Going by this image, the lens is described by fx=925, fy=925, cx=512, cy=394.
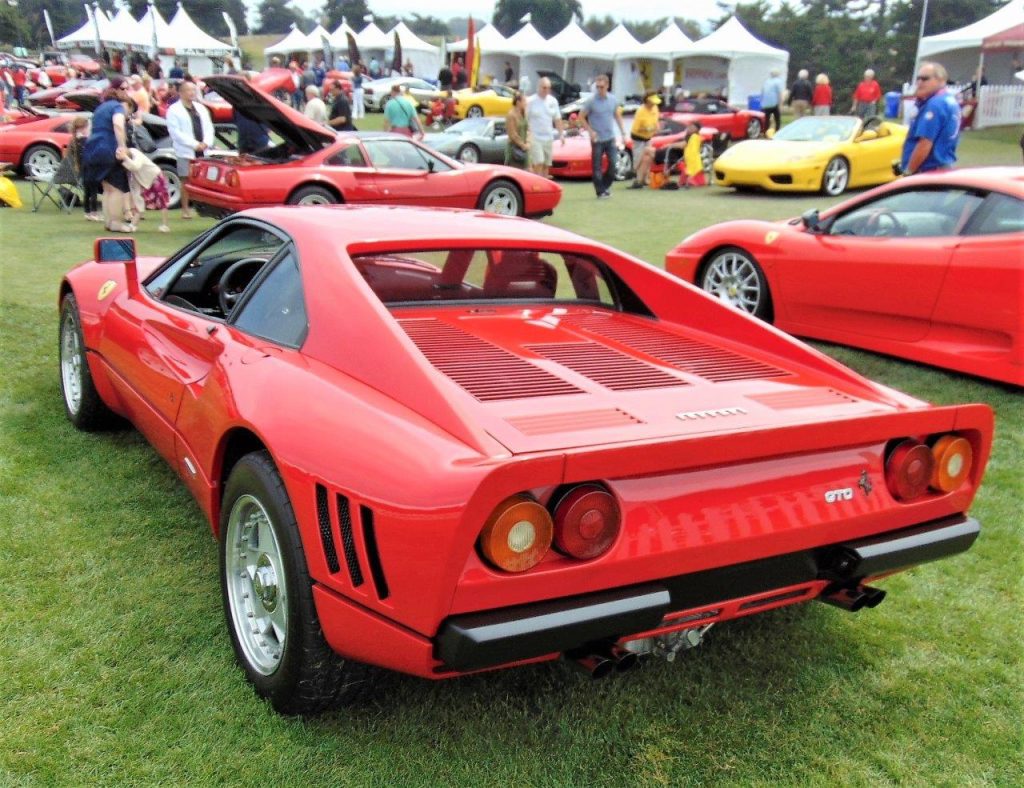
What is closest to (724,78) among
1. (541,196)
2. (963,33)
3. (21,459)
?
(963,33)

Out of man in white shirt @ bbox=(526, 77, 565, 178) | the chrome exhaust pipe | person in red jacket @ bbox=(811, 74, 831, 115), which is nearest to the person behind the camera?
the chrome exhaust pipe

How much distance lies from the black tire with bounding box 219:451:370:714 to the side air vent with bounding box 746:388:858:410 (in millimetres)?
1301

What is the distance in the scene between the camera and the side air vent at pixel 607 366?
2.62 metres

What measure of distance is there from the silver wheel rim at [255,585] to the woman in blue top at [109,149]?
28.0 feet

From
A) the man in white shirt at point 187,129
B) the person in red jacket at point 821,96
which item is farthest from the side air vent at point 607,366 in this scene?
the person in red jacket at point 821,96

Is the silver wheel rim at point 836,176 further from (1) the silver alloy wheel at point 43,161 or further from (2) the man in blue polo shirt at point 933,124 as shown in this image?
(1) the silver alloy wheel at point 43,161

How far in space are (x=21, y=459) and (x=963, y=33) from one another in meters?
28.3

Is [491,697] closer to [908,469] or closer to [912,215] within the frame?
[908,469]

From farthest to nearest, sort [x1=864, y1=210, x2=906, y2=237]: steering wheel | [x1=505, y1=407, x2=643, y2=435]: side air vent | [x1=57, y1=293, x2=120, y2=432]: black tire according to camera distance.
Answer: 1. [x1=864, y1=210, x2=906, y2=237]: steering wheel
2. [x1=57, y1=293, x2=120, y2=432]: black tire
3. [x1=505, y1=407, x2=643, y2=435]: side air vent

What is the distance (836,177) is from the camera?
45.7 ft

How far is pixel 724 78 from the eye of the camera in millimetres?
32438

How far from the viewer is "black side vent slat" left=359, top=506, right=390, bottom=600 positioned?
2014 mm

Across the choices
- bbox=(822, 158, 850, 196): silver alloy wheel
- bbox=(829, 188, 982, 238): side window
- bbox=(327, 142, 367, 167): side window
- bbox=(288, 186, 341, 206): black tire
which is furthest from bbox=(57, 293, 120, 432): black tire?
bbox=(822, 158, 850, 196): silver alloy wheel

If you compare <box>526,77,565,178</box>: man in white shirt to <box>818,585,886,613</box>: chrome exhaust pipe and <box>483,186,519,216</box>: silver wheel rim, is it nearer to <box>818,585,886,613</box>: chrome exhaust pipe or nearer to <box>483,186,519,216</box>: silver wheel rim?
<box>483,186,519,216</box>: silver wheel rim
